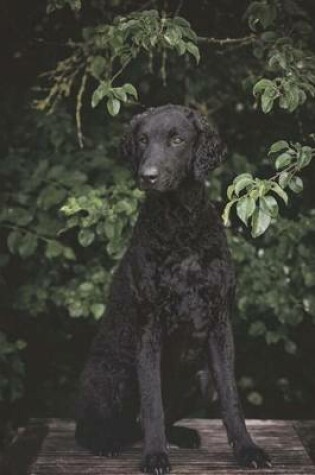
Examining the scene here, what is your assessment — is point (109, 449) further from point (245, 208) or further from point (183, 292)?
point (245, 208)

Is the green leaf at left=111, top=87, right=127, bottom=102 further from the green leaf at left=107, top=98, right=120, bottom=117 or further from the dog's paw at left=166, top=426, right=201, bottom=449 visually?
the dog's paw at left=166, top=426, right=201, bottom=449

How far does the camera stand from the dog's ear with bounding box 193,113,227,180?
3.42 m

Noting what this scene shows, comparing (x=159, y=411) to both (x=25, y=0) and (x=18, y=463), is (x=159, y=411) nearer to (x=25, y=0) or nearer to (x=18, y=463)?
(x=18, y=463)

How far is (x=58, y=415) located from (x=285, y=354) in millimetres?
1432

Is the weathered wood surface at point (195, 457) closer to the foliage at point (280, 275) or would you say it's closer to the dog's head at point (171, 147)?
the foliage at point (280, 275)

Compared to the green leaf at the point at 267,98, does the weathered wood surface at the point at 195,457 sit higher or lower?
lower

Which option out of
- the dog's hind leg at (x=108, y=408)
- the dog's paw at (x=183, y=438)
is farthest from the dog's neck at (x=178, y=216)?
the dog's paw at (x=183, y=438)

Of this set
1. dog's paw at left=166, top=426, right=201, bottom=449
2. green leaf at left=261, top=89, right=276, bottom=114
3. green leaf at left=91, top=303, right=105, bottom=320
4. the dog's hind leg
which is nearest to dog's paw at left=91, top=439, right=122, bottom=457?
the dog's hind leg

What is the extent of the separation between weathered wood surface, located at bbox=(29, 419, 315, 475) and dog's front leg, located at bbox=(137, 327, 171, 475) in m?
0.09

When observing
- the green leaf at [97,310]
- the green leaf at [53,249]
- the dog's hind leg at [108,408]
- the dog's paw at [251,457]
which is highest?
the green leaf at [53,249]

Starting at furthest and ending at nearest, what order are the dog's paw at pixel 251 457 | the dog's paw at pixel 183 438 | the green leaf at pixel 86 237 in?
the green leaf at pixel 86 237 < the dog's paw at pixel 183 438 < the dog's paw at pixel 251 457

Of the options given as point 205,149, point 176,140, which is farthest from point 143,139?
point 205,149

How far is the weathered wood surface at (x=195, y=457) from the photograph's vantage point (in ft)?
11.3

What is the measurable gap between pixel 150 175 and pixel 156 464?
1046mm
